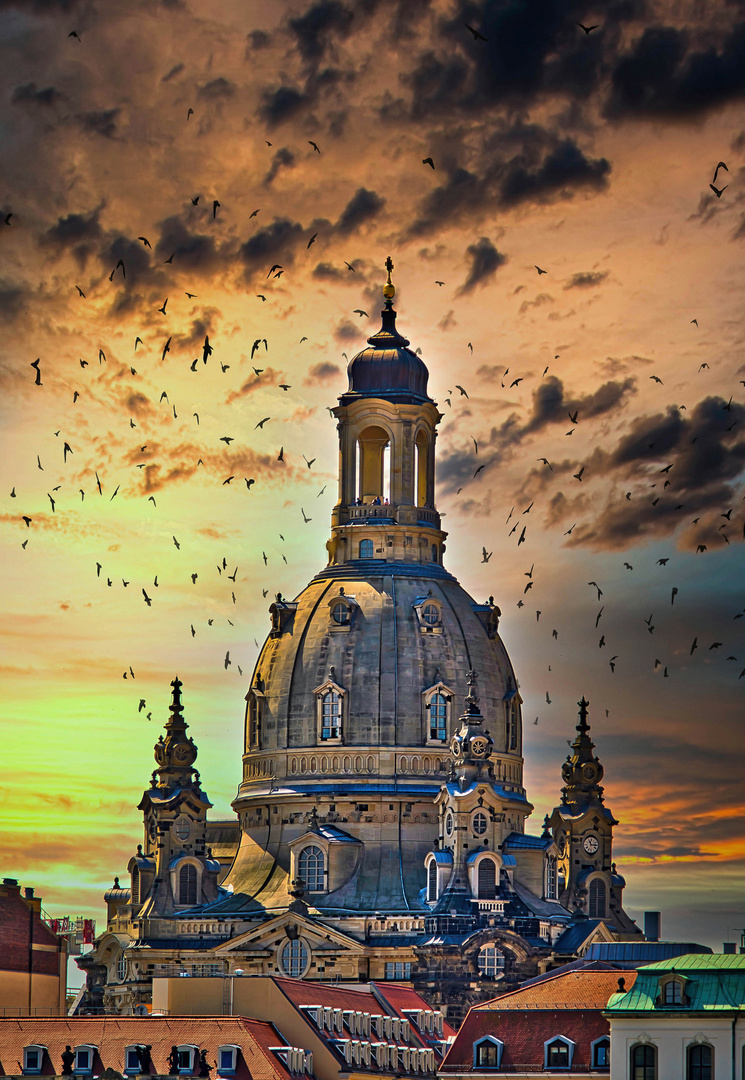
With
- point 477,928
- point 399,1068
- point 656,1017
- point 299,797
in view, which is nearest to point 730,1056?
point 656,1017

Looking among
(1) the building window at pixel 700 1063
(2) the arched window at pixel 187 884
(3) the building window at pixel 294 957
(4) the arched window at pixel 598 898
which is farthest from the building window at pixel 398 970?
(1) the building window at pixel 700 1063

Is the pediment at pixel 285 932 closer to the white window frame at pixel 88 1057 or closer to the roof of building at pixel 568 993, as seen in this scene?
the roof of building at pixel 568 993

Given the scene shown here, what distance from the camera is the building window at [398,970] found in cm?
15338

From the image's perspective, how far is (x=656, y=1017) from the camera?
109312mm

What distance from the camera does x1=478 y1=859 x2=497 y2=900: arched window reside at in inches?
6048

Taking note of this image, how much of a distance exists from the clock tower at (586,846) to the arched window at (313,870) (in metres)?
15.2

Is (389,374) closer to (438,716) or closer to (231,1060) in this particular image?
(438,716)

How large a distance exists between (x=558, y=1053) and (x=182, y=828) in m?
52.6

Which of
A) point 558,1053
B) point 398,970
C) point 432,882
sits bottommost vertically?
point 558,1053

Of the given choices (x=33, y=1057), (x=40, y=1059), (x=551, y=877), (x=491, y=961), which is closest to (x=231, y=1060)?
(x=40, y=1059)

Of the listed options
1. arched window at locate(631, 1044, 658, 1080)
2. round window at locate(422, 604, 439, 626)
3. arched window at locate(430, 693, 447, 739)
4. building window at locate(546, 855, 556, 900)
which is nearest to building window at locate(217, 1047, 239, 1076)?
arched window at locate(631, 1044, 658, 1080)

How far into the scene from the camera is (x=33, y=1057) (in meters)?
114

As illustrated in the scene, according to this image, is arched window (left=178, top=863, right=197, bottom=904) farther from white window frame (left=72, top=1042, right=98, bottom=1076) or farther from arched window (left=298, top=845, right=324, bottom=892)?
white window frame (left=72, top=1042, right=98, bottom=1076)

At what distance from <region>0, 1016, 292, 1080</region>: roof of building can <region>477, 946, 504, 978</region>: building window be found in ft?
108
